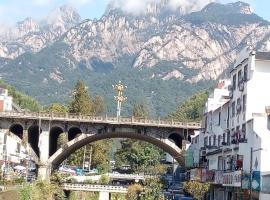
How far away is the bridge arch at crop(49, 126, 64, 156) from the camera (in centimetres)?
9839

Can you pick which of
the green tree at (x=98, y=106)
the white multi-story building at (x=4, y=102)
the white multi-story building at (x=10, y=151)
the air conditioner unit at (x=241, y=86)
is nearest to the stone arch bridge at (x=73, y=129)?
the white multi-story building at (x=10, y=151)

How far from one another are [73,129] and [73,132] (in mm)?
1440

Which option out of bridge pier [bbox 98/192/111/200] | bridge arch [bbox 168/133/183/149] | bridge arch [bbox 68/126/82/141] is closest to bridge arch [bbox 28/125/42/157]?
bridge arch [bbox 68/126/82/141]

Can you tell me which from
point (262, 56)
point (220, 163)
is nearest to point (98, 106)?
Answer: point (220, 163)

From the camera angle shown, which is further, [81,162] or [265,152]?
[81,162]

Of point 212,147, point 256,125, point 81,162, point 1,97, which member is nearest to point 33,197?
point 212,147

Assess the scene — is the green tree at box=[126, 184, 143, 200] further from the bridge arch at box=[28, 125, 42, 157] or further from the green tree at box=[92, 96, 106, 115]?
the green tree at box=[92, 96, 106, 115]

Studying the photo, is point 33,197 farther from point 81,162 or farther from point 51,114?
point 81,162

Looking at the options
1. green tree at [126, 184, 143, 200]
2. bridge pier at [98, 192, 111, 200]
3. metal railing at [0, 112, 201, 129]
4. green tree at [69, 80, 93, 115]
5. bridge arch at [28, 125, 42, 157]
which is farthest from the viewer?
green tree at [69, 80, 93, 115]

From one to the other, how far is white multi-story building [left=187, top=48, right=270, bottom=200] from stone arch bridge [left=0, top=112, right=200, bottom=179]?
31.5 meters

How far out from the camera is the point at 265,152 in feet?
151

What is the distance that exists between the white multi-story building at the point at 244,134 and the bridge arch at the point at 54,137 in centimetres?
3948

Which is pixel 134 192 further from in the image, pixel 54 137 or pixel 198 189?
pixel 54 137

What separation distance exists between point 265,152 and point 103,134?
54.1m
